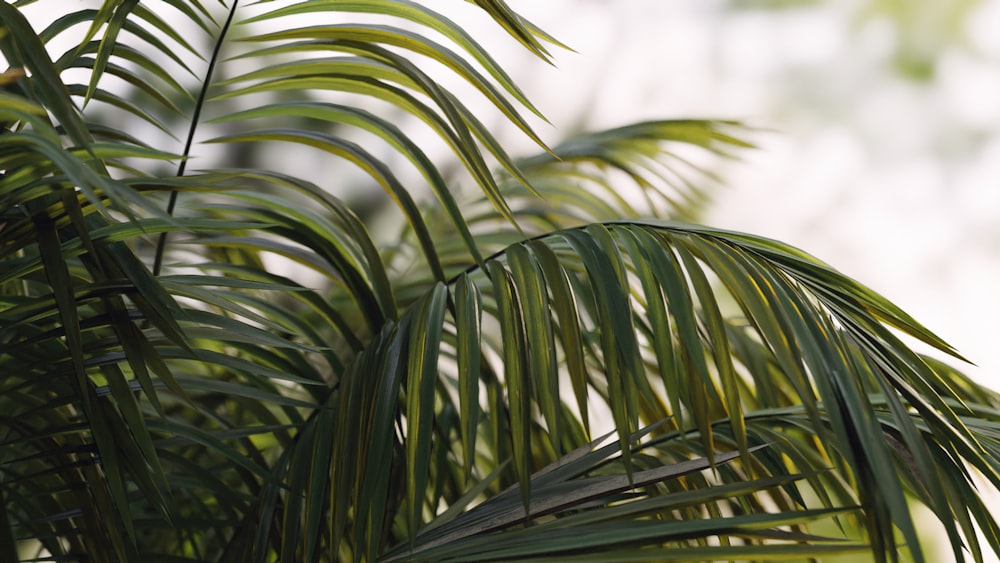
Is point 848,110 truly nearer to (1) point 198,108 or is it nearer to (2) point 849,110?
(2) point 849,110

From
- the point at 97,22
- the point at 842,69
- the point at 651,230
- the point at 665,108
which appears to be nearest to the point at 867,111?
the point at 842,69

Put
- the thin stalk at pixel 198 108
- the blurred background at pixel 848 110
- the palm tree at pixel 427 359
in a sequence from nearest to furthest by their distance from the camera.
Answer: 1. the palm tree at pixel 427 359
2. the thin stalk at pixel 198 108
3. the blurred background at pixel 848 110

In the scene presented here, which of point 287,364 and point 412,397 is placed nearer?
point 412,397

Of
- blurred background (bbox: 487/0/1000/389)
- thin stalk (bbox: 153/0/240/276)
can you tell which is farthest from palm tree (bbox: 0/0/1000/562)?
blurred background (bbox: 487/0/1000/389)

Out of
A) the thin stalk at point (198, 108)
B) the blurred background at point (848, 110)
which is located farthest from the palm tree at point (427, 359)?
the blurred background at point (848, 110)

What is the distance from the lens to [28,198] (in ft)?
1.36

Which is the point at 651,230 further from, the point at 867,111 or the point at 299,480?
the point at 867,111

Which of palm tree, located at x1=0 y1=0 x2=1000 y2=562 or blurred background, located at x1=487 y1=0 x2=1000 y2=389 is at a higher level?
blurred background, located at x1=487 y1=0 x2=1000 y2=389

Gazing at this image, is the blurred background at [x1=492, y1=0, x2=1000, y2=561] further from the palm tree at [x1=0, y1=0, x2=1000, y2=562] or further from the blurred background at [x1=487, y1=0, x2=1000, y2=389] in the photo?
the palm tree at [x1=0, y1=0, x2=1000, y2=562]

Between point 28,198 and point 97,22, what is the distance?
103 mm

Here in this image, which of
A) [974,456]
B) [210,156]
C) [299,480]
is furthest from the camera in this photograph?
[210,156]

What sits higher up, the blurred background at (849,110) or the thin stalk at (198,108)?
the blurred background at (849,110)

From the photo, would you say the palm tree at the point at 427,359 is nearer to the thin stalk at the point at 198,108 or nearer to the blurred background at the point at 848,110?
the thin stalk at the point at 198,108

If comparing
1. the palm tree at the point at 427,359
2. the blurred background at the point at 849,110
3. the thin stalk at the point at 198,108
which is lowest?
the palm tree at the point at 427,359
